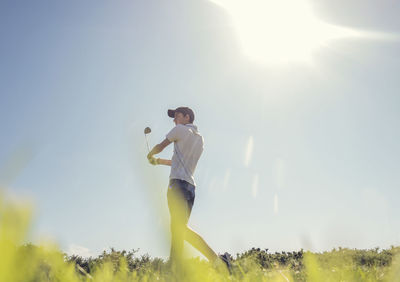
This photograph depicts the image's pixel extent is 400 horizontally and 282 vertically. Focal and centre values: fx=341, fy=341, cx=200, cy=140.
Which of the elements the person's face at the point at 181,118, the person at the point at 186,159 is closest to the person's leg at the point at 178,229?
the person at the point at 186,159

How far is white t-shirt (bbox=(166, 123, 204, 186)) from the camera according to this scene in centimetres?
541

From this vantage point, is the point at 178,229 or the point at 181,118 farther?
the point at 181,118

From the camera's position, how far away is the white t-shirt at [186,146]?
213 inches

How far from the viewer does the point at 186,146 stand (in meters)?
5.71

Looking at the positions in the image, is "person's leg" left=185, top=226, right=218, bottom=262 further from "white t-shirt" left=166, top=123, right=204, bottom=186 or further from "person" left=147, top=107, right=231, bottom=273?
"white t-shirt" left=166, top=123, right=204, bottom=186

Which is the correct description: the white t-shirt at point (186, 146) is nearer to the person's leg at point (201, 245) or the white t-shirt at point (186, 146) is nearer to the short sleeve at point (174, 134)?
the short sleeve at point (174, 134)

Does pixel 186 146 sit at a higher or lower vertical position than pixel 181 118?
lower

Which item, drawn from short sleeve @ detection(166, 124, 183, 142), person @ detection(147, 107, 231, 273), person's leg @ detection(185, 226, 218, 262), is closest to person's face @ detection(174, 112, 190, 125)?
person @ detection(147, 107, 231, 273)

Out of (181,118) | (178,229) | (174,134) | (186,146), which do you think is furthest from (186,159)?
(178,229)

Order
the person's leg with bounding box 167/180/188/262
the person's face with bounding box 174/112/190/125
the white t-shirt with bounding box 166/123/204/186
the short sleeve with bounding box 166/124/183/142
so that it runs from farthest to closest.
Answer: the person's face with bounding box 174/112/190/125
the short sleeve with bounding box 166/124/183/142
the white t-shirt with bounding box 166/123/204/186
the person's leg with bounding box 167/180/188/262

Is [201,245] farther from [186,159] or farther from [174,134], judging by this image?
[174,134]

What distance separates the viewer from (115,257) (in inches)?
225

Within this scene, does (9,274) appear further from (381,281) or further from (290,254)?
(290,254)

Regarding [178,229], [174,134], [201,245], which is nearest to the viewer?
[178,229]
